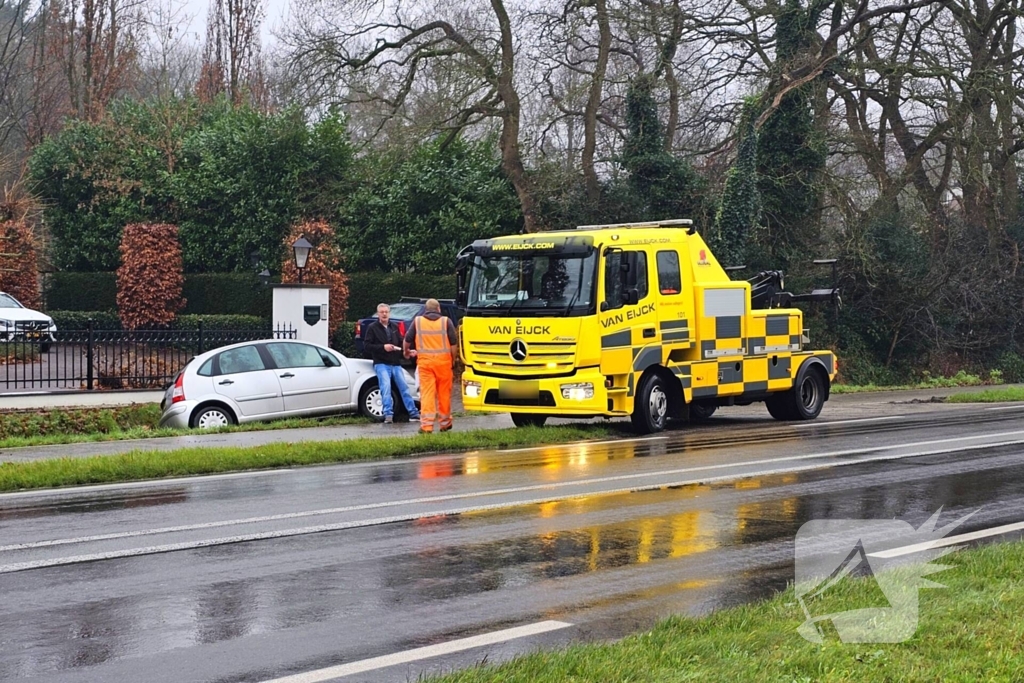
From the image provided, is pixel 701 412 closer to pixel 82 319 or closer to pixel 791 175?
pixel 791 175

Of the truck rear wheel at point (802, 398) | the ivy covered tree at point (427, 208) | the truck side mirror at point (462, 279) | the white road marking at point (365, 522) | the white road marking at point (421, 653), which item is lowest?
the white road marking at point (421, 653)

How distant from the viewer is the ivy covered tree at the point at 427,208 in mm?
34844

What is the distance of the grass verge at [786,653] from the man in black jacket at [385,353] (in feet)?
41.9

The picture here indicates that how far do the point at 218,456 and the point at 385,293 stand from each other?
21.2 m

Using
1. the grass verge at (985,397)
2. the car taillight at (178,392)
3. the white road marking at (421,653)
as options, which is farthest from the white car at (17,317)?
the white road marking at (421,653)

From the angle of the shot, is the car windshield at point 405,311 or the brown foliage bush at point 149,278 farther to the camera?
the brown foliage bush at point 149,278

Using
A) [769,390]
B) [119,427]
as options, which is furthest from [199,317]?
[769,390]

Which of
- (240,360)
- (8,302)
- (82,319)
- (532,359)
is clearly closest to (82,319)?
(82,319)

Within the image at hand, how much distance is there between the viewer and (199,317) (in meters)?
33.1

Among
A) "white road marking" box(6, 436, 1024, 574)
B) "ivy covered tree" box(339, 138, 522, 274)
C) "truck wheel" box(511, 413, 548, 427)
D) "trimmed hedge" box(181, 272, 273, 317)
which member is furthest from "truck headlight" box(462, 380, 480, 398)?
"trimmed hedge" box(181, 272, 273, 317)

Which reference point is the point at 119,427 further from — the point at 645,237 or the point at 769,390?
the point at 769,390

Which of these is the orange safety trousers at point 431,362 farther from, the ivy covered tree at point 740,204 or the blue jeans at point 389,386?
the ivy covered tree at point 740,204

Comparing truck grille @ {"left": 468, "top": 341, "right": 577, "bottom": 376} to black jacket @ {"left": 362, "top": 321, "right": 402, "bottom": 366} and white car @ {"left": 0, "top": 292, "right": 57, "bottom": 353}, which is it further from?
white car @ {"left": 0, "top": 292, "right": 57, "bottom": 353}

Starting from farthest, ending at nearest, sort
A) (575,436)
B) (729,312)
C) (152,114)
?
(152,114), (729,312), (575,436)
